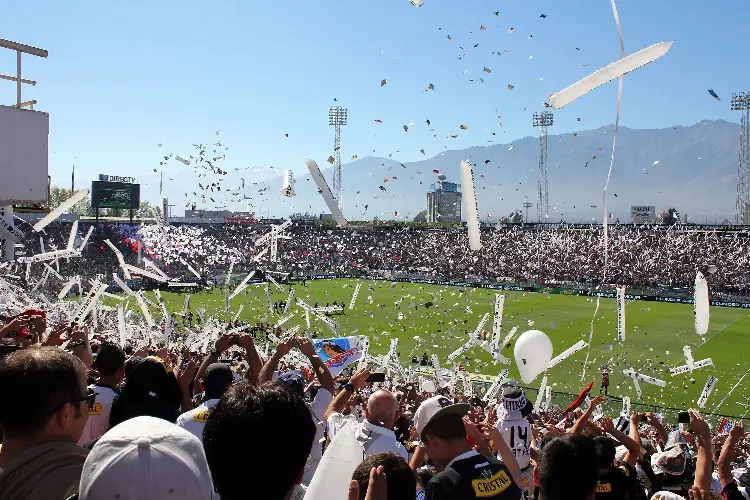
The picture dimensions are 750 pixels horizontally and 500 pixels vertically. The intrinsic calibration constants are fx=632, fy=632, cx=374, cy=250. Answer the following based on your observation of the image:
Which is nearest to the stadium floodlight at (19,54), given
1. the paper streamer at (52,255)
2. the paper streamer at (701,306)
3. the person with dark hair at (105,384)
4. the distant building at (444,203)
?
the person with dark hair at (105,384)

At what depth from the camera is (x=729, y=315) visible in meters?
39.0

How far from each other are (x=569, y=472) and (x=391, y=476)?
3.34 feet

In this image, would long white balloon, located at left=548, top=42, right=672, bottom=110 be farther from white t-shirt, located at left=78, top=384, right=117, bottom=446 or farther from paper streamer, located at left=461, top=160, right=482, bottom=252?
white t-shirt, located at left=78, top=384, right=117, bottom=446

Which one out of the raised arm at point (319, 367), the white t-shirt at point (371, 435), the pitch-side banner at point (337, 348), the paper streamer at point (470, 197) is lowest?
the pitch-side banner at point (337, 348)

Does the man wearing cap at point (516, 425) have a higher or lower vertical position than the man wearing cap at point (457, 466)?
lower

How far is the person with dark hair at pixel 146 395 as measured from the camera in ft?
14.9

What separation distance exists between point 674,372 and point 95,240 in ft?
175

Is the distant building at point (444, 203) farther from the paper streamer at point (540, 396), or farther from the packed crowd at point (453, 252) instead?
the paper streamer at point (540, 396)

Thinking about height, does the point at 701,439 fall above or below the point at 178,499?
below

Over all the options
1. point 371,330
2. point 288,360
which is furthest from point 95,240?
point 288,360

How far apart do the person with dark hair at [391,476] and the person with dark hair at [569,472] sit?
2.77 ft

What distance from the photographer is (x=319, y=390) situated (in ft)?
16.3

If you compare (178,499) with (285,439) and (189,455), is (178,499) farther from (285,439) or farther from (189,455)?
(285,439)

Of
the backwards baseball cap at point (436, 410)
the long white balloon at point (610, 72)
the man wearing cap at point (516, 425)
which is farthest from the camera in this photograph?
the long white balloon at point (610, 72)
